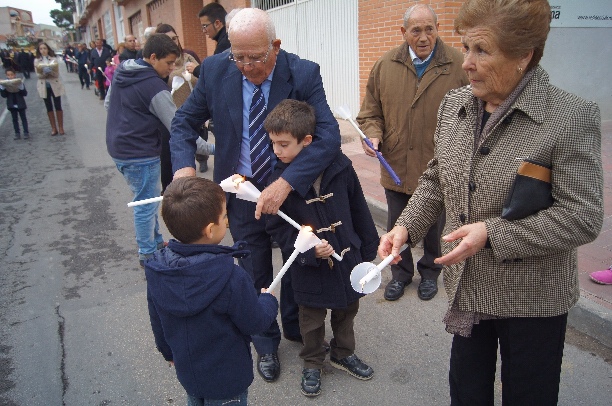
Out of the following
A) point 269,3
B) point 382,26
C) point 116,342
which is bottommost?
point 116,342

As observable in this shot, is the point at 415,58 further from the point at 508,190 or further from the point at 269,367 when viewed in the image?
the point at 269,367

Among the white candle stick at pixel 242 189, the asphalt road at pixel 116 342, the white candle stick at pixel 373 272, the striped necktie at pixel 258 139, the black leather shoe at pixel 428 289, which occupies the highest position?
the striped necktie at pixel 258 139

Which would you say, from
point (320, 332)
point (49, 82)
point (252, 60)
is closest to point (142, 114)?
point (252, 60)

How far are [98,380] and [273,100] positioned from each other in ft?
6.34

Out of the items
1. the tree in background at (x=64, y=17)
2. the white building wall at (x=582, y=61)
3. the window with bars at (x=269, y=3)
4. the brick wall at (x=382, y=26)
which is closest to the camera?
the brick wall at (x=382, y=26)

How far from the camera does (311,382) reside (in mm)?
2660

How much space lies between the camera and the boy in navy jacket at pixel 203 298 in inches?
66.7

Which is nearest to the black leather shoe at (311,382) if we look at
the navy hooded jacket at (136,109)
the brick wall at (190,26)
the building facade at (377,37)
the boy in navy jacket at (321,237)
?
the boy in navy jacket at (321,237)

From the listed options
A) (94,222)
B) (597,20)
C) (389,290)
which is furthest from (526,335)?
(597,20)

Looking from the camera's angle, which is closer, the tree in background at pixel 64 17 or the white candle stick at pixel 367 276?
the white candle stick at pixel 367 276

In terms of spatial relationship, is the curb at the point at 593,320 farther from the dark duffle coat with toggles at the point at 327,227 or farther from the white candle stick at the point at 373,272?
the white candle stick at the point at 373,272

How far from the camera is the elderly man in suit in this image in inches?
89.3

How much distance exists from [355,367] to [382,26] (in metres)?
6.16

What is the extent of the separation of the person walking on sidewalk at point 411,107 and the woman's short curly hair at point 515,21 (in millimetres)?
1755
